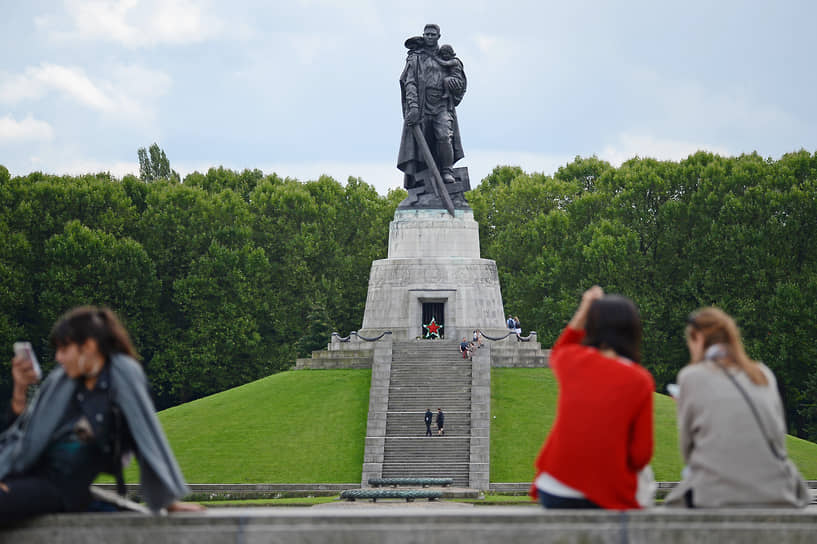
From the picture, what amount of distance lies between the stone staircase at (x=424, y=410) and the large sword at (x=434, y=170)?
6.23 metres

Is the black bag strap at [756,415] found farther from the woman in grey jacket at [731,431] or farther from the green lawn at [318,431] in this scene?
the green lawn at [318,431]

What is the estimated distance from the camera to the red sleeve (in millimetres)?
6906

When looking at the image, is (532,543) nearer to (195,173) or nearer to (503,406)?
(503,406)

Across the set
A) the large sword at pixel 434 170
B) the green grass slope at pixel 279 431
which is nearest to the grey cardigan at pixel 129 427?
the green grass slope at pixel 279 431

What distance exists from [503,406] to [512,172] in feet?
121

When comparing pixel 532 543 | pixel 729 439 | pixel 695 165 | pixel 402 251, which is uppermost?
pixel 695 165

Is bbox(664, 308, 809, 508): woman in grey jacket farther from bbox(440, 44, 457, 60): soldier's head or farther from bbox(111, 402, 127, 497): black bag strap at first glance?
bbox(440, 44, 457, 60): soldier's head

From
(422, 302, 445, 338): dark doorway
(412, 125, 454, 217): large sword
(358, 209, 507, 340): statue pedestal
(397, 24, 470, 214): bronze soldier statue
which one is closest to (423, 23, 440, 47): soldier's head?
(397, 24, 470, 214): bronze soldier statue

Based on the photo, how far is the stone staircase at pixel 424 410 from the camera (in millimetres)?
32250

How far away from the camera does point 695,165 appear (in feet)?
184

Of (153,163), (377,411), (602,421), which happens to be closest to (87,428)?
(602,421)

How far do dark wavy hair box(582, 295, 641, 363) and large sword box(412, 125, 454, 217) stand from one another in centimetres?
3653

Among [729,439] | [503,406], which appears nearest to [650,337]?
[503,406]

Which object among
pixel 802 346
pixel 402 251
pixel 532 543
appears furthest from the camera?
pixel 802 346
